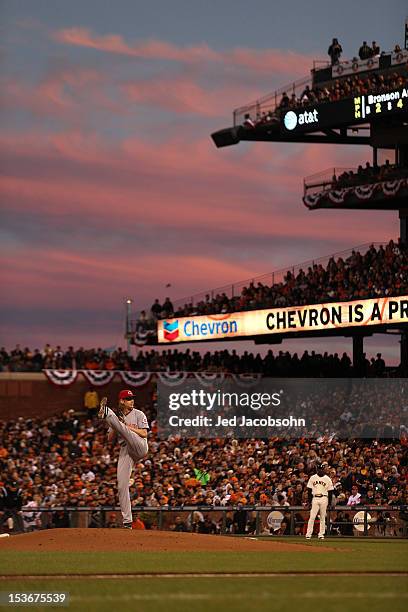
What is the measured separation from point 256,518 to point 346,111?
2362 cm

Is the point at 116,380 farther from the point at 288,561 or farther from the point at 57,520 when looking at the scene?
the point at 288,561

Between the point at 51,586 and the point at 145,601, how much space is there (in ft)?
4.43

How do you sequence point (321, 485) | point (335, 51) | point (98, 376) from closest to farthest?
point (321, 485)
point (98, 376)
point (335, 51)

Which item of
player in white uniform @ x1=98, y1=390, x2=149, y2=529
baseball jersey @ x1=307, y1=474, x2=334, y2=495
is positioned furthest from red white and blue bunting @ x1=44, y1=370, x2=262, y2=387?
player in white uniform @ x1=98, y1=390, x2=149, y2=529

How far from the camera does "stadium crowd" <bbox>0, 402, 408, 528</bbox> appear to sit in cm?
3256

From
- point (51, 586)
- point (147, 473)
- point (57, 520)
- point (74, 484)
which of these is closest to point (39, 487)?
point (74, 484)

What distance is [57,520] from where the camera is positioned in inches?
1060

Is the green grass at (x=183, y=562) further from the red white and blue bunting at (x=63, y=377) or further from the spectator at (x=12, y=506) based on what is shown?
the red white and blue bunting at (x=63, y=377)

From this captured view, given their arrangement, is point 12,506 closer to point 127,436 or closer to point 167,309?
point 127,436

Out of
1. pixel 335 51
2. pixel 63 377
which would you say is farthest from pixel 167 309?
pixel 335 51

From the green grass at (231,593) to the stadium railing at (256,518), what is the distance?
55.5 feet

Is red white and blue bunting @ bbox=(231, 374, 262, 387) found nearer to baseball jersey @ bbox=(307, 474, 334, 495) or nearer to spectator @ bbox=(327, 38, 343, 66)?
spectator @ bbox=(327, 38, 343, 66)

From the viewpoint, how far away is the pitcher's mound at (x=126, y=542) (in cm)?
1402

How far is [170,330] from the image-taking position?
51.6 m
